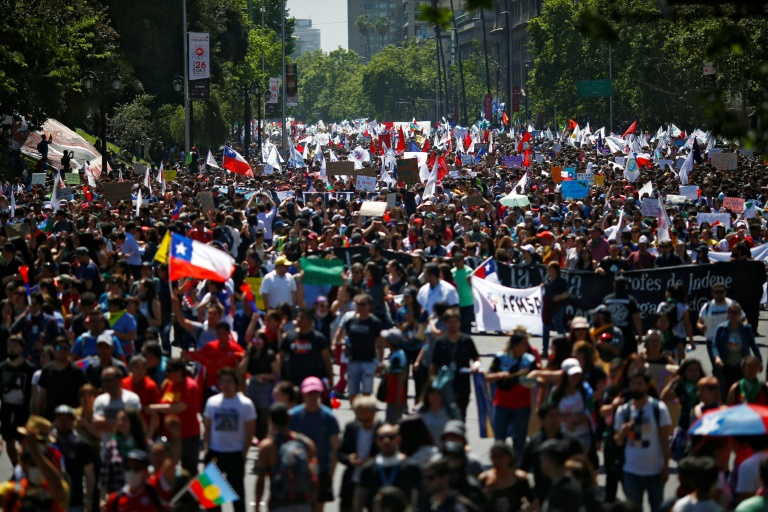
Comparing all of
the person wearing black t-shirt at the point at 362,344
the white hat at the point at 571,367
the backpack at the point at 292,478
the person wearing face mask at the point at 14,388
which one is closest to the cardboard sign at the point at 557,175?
the person wearing black t-shirt at the point at 362,344

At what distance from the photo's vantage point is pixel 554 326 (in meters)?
19.2

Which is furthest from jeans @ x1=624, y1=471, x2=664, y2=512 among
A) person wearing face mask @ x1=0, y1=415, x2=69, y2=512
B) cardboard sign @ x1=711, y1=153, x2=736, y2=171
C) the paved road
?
cardboard sign @ x1=711, y1=153, x2=736, y2=171

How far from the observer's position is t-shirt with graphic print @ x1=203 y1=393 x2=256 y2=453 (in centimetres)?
1066

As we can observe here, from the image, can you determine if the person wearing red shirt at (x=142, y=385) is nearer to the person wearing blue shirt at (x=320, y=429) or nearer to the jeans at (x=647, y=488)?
the person wearing blue shirt at (x=320, y=429)

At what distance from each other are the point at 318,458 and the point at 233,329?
19.2 feet

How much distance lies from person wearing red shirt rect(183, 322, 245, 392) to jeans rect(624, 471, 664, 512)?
3.64m

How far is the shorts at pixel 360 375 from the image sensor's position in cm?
1392

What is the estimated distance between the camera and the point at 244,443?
10695mm

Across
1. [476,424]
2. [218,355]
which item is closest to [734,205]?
[476,424]

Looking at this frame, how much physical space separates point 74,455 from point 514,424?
132 inches

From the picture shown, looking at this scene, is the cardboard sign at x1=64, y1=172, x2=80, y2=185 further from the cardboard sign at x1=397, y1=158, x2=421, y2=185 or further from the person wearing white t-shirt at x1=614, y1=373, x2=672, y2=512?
the person wearing white t-shirt at x1=614, y1=373, x2=672, y2=512

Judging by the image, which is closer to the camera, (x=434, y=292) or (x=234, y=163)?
Result: (x=434, y=292)

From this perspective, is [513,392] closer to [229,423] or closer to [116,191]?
[229,423]

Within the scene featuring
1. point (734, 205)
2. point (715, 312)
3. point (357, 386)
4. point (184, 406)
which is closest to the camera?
point (184, 406)
